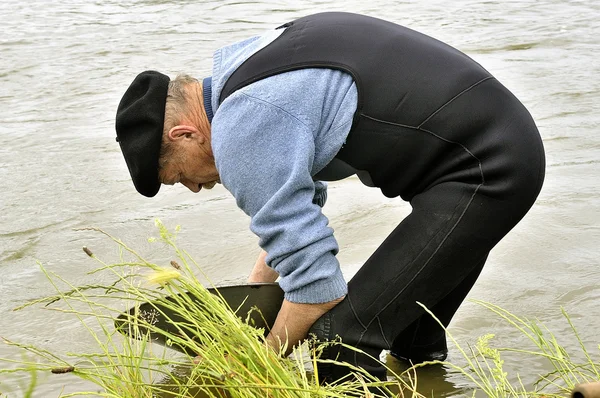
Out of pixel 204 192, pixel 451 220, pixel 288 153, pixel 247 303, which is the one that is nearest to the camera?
pixel 288 153

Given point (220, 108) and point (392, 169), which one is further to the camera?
point (392, 169)

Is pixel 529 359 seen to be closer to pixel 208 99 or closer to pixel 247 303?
pixel 247 303

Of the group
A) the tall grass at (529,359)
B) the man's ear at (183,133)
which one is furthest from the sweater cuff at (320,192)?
the tall grass at (529,359)

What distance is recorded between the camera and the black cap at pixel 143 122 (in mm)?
2775

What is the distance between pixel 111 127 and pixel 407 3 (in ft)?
19.5

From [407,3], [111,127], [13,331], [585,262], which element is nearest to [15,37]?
[111,127]

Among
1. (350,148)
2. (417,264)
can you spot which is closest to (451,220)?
(417,264)

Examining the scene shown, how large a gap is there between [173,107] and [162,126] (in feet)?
0.26

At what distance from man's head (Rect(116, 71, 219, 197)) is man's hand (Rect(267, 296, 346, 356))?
1.91 feet

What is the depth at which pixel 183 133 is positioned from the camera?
9.29 ft

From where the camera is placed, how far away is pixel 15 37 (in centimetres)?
1010

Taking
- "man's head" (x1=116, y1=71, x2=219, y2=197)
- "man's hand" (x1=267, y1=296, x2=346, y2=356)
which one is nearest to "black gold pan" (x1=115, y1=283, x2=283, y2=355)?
"man's hand" (x1=267, y1=296, x2=346, y2=356)

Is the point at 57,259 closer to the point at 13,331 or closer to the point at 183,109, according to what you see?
the point at 13,331

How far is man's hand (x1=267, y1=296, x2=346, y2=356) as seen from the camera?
2848 millimetres
